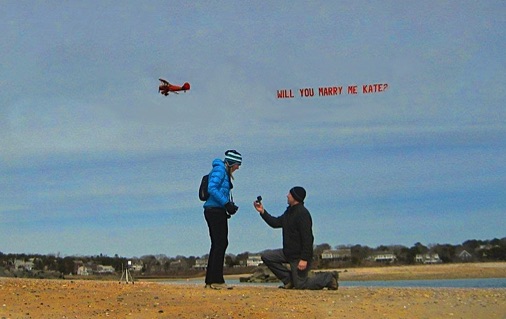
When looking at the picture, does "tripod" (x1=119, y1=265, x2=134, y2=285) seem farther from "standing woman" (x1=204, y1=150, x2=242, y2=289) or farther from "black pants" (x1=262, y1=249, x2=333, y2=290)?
"black pants" (x1=262, y1=249, x2=333, y2=290)

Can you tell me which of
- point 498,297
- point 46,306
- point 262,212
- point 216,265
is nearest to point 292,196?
point 262,212

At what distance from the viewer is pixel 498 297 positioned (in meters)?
12.6

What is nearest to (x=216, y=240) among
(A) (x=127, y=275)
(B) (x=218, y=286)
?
(B) (x=218, y=286)

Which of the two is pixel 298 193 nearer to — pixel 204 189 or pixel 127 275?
pixel 204 189

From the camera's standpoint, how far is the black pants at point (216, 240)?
511 inches

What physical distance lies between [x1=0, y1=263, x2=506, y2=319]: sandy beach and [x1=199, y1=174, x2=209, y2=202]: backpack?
1.66 metres

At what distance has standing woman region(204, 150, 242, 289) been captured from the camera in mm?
12859

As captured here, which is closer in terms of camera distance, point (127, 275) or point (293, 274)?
point (293, 274)

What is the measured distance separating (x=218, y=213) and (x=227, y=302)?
2.37m

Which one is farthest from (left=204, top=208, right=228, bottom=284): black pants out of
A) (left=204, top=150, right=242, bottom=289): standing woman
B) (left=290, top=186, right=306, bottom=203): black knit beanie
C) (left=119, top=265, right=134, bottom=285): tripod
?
(left=119, top=265, right=134, bottom=285): tripod

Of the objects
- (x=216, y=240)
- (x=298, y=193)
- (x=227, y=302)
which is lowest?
(x=227, y=302)

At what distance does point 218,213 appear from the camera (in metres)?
13.0

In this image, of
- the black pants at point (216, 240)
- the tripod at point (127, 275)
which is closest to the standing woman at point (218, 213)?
the black pants at point (216, 240)

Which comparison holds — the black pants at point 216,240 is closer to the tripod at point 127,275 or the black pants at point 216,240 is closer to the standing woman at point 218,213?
the standing woman at point 218,213
